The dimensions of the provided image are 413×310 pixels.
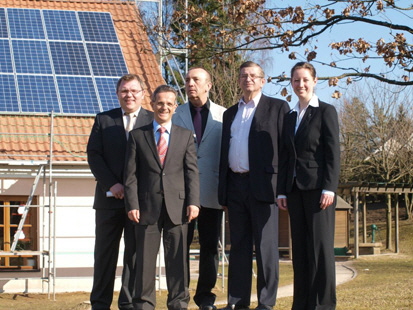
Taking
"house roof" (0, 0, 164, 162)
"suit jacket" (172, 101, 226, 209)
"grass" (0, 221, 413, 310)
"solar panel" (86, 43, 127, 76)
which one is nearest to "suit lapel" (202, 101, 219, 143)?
"suit jacket" (172, 101, 226, 209)

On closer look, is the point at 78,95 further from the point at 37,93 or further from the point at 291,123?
the point at 291,123

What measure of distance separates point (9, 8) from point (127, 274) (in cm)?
1280

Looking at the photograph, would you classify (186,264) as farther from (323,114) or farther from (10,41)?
(10,41)

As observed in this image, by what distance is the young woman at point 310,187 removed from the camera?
6.40 meters

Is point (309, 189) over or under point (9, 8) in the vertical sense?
under

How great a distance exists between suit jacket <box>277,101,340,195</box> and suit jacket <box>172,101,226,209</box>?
33.2 inches

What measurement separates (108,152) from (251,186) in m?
1.31

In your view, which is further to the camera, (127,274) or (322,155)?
(127,274)

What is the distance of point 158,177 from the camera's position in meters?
6.82

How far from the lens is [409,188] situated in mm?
28031

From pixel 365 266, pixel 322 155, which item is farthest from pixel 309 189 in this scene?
pixel 365 266

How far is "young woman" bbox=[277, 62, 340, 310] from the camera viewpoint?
6.40 m

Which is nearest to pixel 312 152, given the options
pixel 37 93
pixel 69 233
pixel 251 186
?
pixel 251 186

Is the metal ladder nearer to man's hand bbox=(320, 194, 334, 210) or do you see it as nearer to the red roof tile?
the red roof tile
